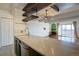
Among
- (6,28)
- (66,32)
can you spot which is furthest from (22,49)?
(66,32)

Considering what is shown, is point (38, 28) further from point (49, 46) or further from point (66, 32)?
point (66, 32)

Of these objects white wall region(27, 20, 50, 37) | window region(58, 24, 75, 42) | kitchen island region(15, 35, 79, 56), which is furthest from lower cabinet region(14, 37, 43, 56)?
window region(58, 24, 75, 42)

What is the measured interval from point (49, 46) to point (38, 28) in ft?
1.09

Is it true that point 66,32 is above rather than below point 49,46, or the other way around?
above

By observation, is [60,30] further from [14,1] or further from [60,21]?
[14,1]

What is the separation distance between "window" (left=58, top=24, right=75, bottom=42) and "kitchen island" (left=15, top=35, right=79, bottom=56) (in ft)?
0.23

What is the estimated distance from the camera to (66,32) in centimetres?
194

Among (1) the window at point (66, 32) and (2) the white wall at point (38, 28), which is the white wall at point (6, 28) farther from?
(1) the window at point (66, 32)

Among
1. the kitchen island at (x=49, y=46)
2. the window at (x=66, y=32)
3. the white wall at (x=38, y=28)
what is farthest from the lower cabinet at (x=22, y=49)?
the window at (x=66, y=32)

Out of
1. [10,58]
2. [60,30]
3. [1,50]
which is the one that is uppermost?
[60,30]

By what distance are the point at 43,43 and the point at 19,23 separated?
50 centimetres

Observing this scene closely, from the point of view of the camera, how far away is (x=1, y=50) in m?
1.95

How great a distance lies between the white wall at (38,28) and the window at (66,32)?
202 mm

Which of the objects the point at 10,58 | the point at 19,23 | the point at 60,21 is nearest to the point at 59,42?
the point at 60,21
